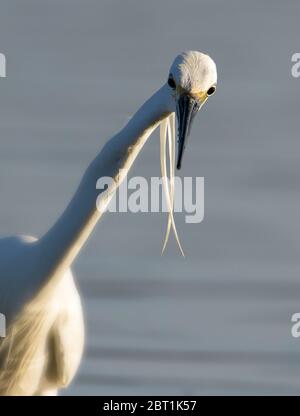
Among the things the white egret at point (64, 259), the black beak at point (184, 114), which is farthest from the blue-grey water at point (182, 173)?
the black beak at point (184, 114)

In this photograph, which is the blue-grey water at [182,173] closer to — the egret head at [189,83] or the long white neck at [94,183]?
the long white neck at [94,183]

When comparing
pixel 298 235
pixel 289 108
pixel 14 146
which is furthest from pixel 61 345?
pixel 289 108

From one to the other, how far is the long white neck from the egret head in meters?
0.11

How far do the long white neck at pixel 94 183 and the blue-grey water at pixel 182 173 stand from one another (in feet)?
4.99

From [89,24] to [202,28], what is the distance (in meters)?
0.91

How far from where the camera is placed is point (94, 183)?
8.59 meters

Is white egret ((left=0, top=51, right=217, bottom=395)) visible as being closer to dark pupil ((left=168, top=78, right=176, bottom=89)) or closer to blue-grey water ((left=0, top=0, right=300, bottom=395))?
dark pupil ((left=168, top=78, right=176, bottom=89))

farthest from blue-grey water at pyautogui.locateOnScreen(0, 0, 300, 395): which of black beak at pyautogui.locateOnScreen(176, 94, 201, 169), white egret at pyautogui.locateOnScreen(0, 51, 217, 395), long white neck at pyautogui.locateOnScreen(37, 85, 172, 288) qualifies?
black beak at pyautogui.locateOnScreen(176, 94, 201, 169)

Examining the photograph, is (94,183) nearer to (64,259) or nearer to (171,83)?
(64,259)

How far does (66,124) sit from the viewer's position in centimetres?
1363

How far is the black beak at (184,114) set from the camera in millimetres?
8219

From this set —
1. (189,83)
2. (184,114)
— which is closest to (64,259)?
(184,114)

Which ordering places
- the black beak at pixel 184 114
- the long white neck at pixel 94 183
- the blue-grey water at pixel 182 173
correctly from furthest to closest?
1. the blue-grey water at pixel 182 173
2. the long white neck at pixel 94 183
3. the black beak at pixel 184 114

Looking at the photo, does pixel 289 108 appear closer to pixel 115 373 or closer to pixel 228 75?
pixel 228 75
